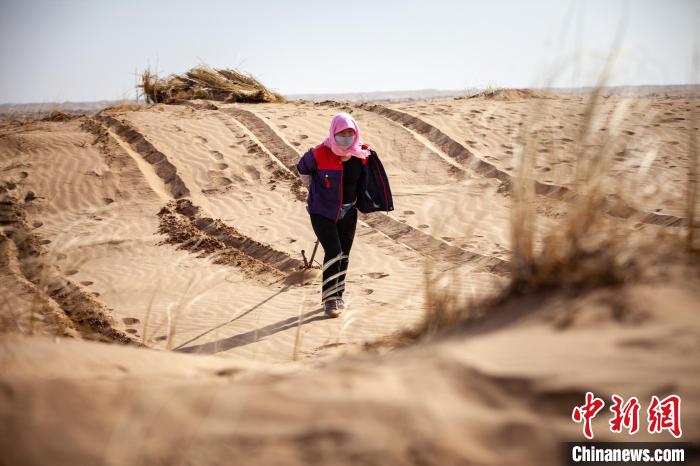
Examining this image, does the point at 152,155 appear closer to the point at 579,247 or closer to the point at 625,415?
the point at 579,247

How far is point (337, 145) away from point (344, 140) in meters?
0.08

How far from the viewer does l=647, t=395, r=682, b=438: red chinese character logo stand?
55.3 inches

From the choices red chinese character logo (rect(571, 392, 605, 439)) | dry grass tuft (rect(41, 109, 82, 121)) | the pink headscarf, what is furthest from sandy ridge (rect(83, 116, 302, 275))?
red chinese character logo (rect(571, 392, 605, 439))

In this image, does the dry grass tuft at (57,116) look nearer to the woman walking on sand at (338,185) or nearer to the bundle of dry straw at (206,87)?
the bundle of dry straw at (206,87)

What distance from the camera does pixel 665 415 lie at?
1.44m

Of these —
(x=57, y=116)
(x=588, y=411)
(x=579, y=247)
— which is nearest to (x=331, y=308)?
(x=579, y=247)

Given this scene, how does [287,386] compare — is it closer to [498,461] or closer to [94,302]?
[498,461]

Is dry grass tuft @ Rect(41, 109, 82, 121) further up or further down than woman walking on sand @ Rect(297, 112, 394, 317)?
further up

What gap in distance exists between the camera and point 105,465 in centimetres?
146

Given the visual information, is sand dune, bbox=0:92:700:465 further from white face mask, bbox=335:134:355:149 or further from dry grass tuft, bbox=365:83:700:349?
white face mask, bbox=335:134:355:149

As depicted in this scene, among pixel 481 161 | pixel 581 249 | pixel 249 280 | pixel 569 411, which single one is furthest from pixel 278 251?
pixel 569 411

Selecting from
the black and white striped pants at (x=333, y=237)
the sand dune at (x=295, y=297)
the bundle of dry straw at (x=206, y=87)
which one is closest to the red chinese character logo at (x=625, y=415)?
the sand dune at (x=295, y=297)

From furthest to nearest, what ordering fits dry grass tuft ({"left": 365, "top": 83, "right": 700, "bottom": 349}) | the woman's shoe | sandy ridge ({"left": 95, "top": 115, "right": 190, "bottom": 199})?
sandy ridge ({"left": 95, "top": 115, "right": 190, "bottom": 199}) → the woman's shoe → dry grass tuft ({"left": 365, "top": 83, "right": 700, "bottom": 349})

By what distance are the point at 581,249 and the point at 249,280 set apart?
4.98 metres
